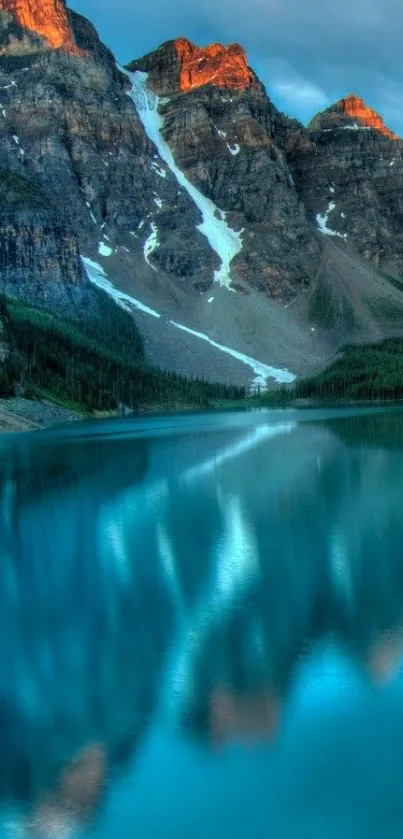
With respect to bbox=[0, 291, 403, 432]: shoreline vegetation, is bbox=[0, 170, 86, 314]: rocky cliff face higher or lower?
higher

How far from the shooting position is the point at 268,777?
408 inches

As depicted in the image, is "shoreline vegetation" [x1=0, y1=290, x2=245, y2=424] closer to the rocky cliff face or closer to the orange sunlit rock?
the rocky cliff face

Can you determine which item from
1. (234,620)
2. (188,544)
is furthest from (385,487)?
(234,620)

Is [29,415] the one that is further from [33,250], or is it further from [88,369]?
[33,250]

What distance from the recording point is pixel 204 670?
13.7 metres

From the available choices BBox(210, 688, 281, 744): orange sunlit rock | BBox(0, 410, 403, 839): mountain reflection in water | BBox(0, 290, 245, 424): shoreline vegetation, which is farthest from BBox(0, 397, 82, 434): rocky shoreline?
BBox(210, 688, 281, 744): orange sunlit rock

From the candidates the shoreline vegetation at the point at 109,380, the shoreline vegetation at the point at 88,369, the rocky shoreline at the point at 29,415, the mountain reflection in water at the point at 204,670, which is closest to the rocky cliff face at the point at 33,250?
the shoreline vegetation at the point at 88,369

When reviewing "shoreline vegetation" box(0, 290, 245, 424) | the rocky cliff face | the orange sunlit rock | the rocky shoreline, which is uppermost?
the rocky cliff face

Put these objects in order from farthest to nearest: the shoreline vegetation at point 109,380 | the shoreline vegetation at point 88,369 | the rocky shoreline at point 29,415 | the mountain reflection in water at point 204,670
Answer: the shoreline vegetation at point 88,369
the shoreline vegetation at point 109,380
the rocky shoreline at point 29,415
the mountain reflection in water at point 204,670

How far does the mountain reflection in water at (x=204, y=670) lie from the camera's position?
9891 mm

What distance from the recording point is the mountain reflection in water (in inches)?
389

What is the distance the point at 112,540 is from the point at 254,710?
13745 mm

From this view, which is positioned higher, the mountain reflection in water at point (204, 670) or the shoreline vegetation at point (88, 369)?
the shoreline vegetation at point (88, 369)

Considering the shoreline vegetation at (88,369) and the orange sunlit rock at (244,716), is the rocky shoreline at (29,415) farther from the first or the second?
the orange sunlit rock at (244,716)
